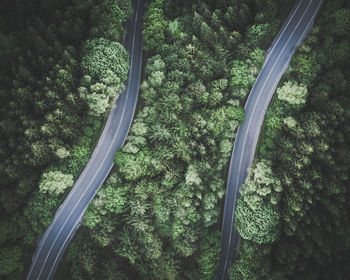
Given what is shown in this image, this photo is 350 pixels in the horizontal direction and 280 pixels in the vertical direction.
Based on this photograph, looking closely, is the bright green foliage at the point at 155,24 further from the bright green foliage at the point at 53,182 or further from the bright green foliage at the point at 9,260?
the bright green foliage at the point at 9,260

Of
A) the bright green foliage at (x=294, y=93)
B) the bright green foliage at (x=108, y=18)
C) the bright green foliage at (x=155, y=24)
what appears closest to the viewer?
the bright green foliage at (x=294, y=93)

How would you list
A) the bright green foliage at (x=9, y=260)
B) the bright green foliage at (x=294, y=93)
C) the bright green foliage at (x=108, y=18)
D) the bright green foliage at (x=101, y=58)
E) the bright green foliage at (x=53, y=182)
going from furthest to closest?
the bright green foliage at (x=108, y=18), the bright green foliage at (x=101, y=58), the bright green foliage at (x=53, y=182), the bright green foliage at (x=9, y=260), the bright green foliage at (x=294, y=93)

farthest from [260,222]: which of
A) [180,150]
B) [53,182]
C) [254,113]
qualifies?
[53,182]

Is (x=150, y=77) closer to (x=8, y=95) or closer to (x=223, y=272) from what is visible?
(x=8, y=95)

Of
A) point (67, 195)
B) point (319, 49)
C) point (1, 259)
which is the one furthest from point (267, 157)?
point (1, 259)

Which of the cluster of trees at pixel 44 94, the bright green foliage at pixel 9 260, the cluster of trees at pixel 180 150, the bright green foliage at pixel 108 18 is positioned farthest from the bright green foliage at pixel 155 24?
the bright green foliage at pixel 9 260

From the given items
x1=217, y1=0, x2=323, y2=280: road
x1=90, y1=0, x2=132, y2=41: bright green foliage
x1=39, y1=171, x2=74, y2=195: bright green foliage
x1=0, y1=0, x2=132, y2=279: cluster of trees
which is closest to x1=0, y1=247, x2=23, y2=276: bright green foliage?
x1=0, y1=0, x2=132, y2=279: cluster of trees

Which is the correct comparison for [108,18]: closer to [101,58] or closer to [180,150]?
[101,58]
